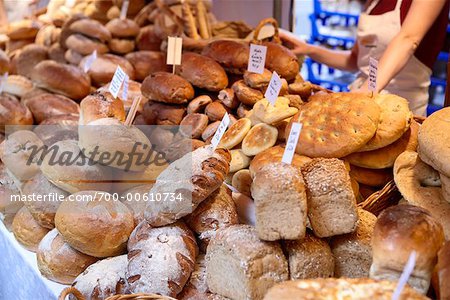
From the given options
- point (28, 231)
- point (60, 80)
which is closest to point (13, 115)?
point (60, 80)

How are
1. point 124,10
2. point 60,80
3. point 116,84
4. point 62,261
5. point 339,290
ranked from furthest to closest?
1. point 124,10
2. point 60,80
3. point 116,84
4. point 62,261
5. point 339,290

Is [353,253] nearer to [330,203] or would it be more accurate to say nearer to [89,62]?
[330,203]

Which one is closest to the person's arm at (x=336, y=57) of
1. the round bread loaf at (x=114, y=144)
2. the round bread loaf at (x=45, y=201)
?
the round bread loaf at (x=114, y=144)

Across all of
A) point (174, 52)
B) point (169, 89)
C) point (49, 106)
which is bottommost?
point (49, 106)

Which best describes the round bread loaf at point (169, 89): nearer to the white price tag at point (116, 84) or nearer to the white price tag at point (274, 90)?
the white price tag at point (116, 84)

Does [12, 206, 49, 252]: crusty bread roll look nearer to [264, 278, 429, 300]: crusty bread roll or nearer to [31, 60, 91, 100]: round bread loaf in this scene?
[31, 60, 91, 100]: round bread loaf

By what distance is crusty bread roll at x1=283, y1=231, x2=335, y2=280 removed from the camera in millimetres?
1344

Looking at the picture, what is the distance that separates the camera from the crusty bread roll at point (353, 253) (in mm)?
1432

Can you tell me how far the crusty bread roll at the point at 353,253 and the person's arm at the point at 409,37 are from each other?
3.96ft

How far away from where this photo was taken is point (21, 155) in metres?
2.09

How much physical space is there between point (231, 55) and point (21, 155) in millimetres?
1087

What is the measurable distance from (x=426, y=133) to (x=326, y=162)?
0.37 meters

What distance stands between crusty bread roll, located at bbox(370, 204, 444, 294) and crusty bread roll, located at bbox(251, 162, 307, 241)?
0.69 feet

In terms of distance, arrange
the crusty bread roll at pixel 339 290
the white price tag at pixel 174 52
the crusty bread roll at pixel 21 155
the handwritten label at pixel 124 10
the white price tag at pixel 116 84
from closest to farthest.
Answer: the crusty bread roll at pixel 339 290 < the crusty bread roll at pixel 21 155 < the white price tag at pixel 116 84 < the white price tag at pixel 174 52 < the handwritten label at pixel 124 10
